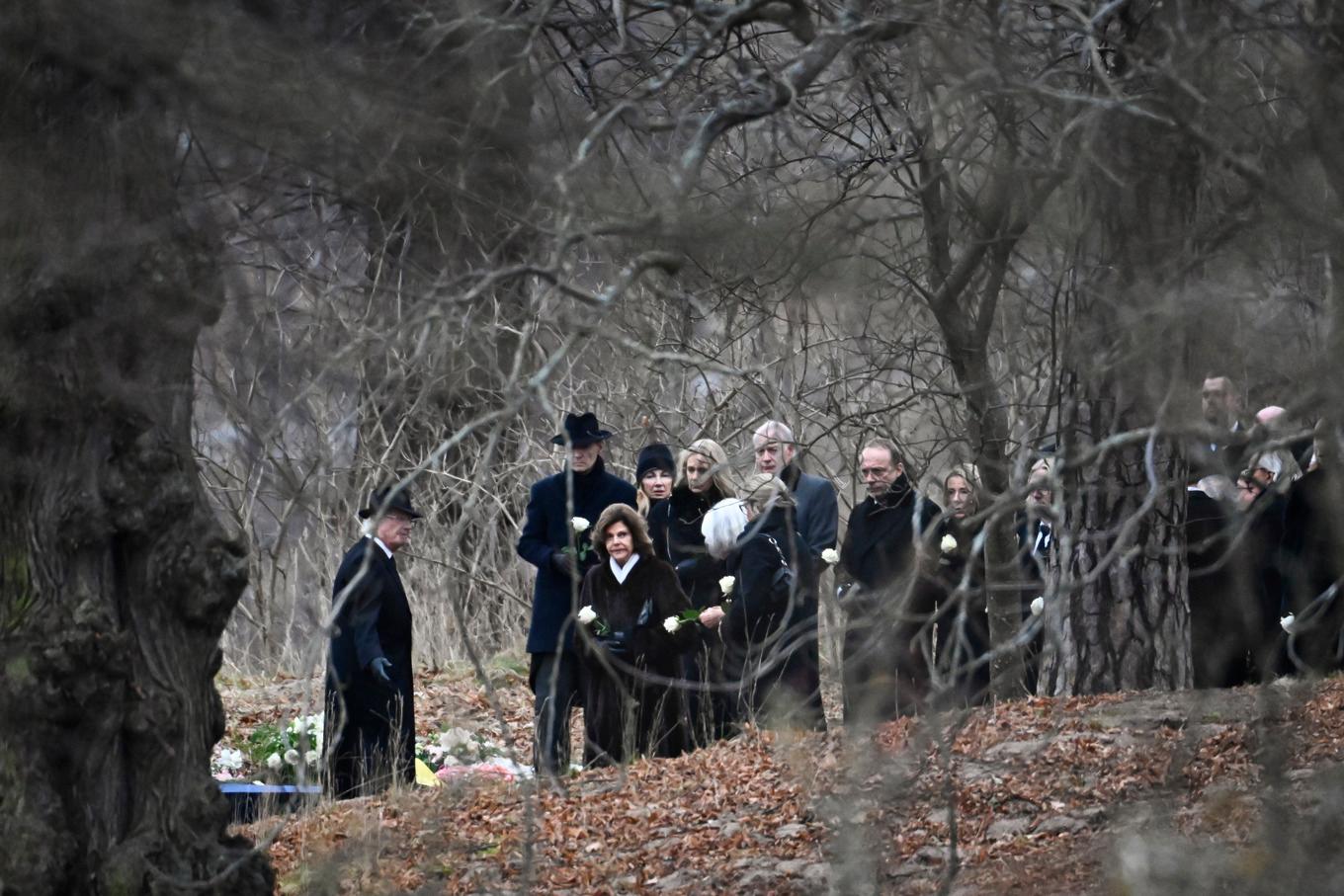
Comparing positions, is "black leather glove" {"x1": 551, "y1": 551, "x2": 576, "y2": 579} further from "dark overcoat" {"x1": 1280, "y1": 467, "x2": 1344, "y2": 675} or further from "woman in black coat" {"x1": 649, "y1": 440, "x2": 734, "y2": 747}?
"dark overcoat" {"x1": 1280, "y1": 467, "x2": 1344, "y2": 675}

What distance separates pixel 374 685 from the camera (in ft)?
29.9

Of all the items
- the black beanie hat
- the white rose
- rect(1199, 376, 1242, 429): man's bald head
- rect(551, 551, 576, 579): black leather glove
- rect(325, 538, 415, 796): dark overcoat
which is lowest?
the white rose

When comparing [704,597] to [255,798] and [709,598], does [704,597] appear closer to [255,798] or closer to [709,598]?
[709,598]

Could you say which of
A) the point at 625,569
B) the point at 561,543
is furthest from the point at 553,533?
the point at 625,569

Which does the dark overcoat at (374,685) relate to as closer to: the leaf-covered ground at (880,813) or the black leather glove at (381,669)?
the black leather glove at (381,669)

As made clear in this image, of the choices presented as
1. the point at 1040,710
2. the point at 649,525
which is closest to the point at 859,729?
the point at 1040,710

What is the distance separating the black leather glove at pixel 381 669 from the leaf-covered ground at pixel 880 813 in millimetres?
892

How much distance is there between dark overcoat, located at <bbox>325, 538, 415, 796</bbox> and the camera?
29.2 ft

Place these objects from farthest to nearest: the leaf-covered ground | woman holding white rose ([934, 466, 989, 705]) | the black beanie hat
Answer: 1. the black beanie hat
2. woman holding white rose ([934, 466, 989, 705])
3. the leaf-covered ground

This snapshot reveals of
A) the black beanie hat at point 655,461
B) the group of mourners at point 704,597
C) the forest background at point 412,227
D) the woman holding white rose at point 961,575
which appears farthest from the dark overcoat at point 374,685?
the woman holding white rose at point 961,575

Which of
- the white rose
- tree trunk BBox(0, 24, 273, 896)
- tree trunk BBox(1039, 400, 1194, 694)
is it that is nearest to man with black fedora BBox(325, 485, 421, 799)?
the white rose

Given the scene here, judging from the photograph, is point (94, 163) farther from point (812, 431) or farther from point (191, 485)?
point (812, 431)

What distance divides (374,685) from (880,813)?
3.98 metres

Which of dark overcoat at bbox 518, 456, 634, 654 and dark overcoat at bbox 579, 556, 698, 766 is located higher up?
dark overcoat at bbox 518, 456, 634, 654
